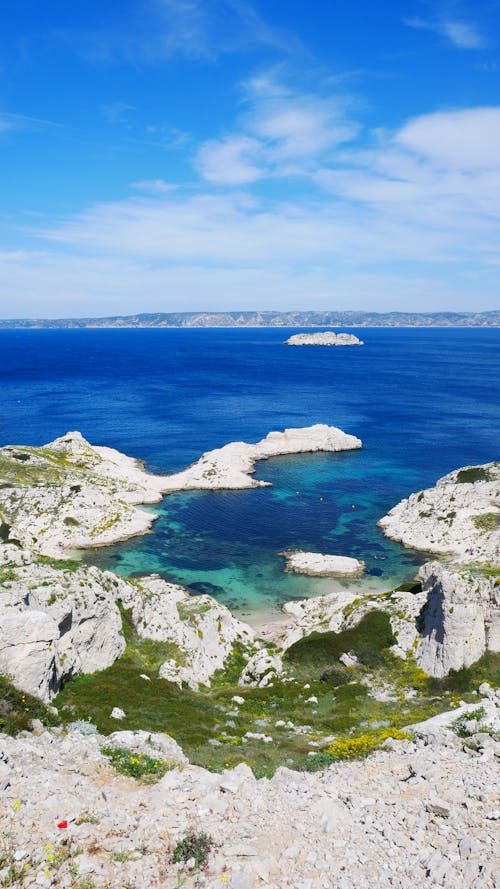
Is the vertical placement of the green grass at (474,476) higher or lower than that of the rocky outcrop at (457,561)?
higher

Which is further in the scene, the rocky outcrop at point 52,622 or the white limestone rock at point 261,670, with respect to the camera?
the white limestone rock at point 261,670

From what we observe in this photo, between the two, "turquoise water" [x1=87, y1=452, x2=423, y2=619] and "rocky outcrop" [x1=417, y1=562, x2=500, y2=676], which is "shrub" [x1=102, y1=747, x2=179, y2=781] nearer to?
"rocky outcrop" [x1=417, y1=562, x2=500, y2=676]

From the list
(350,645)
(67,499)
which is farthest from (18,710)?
(67,499)

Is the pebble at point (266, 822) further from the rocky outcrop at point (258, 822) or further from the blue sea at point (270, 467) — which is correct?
the blue sea at point (270, 467)

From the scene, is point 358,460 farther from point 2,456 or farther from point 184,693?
point 184,693

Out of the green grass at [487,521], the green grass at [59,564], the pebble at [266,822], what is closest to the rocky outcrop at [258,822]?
the pebble at [266,822]
